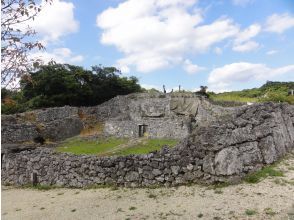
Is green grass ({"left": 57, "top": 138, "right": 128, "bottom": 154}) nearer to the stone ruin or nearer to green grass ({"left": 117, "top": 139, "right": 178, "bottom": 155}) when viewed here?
green grass ({"left": 117, "top": 139, "right": 178, "bottom": 155})

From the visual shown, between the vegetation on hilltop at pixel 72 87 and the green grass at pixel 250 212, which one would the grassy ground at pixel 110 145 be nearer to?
the vegetation on hilltop at pixel 72 87

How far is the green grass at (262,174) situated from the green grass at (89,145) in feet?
39.3

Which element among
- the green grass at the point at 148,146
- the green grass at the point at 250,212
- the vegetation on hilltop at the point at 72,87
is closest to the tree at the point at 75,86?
the vegetation on hilltop at the point at 72,87

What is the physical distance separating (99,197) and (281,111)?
833 centimetres

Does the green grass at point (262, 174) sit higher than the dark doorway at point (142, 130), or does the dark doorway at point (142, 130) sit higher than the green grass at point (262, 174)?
the dark doorway at point (142, 130)

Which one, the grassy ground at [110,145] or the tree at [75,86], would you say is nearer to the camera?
the grassy ground at [110,145]

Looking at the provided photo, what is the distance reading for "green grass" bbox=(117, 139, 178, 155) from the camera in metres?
20.2

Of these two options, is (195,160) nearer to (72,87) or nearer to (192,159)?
(192,159)

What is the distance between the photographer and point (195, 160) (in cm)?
1082

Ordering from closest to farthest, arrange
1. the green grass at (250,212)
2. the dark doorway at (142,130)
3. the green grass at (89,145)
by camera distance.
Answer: the green grass at (250,212)
the green grass at (89,145)
the dark doorway at (142,130)

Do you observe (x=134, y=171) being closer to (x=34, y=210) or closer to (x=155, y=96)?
(x=34, y=210)

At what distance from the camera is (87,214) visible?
9289 millimetres

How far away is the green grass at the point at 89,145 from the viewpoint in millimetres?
22480

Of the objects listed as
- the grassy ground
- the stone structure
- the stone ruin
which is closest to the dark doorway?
the stone structure
